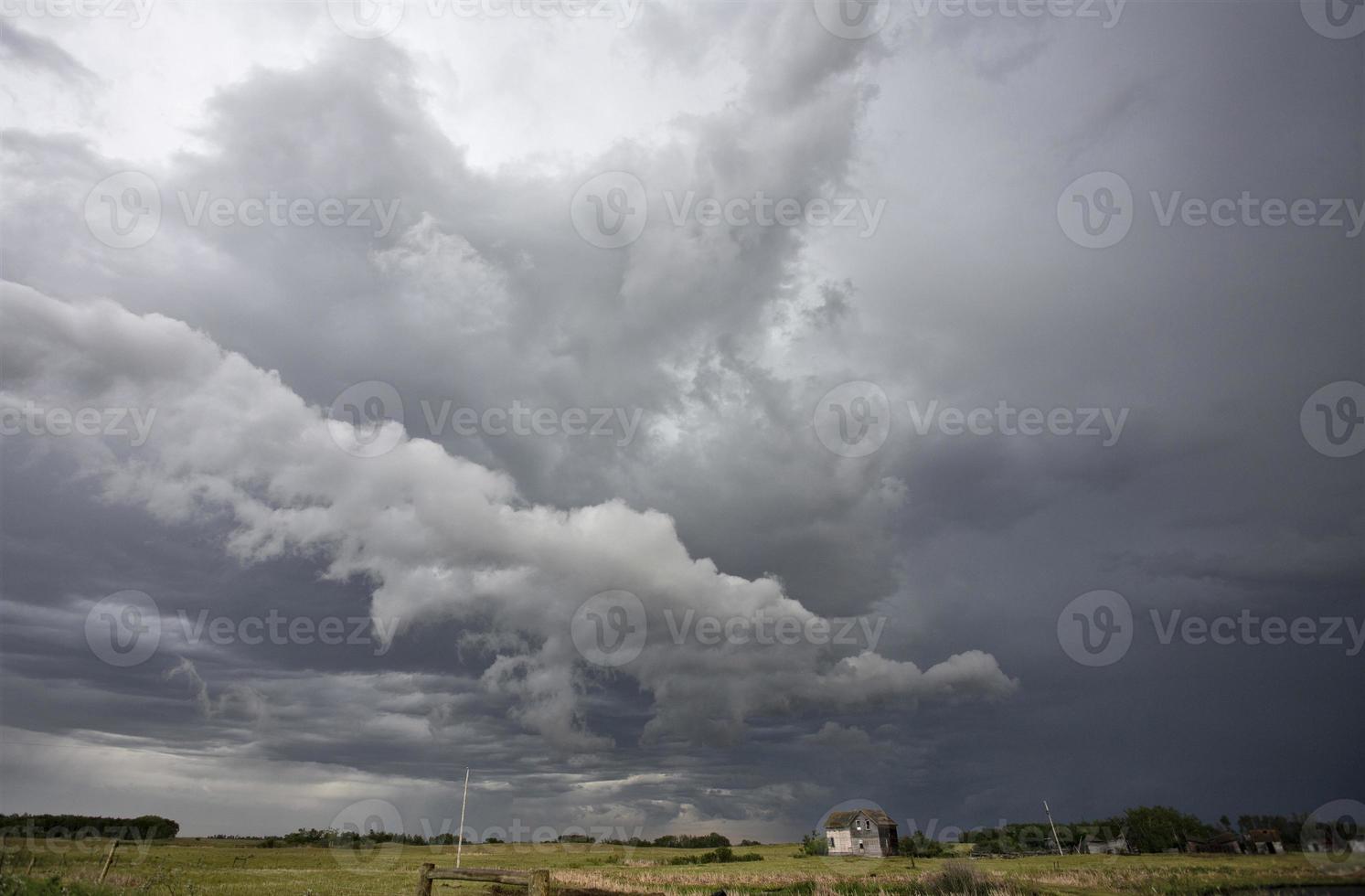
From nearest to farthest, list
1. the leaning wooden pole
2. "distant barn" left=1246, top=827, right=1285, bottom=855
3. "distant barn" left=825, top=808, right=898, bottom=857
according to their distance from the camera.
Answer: the leaning wooden pole
"distant barn" left=1246, top=827, right=1285, bottom=855
"distant barn" left=825, top=808, right=898, bottom=857

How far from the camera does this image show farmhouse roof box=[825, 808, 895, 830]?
105938 millimetres

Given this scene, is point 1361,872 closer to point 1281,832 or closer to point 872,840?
point 872,840

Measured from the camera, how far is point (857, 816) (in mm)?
107875

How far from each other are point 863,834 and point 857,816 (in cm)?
315

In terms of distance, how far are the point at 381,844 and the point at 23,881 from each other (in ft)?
596

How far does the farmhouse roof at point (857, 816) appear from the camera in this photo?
105938 millimetres

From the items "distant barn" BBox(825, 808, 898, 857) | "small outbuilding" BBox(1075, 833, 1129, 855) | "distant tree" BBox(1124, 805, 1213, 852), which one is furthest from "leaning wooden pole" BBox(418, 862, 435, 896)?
"distant tree" BBox(1124, 805, 1213, 852)

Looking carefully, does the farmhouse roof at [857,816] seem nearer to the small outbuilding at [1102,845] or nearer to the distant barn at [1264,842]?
the small outbuilding at [1102,845]

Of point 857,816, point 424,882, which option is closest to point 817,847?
point 857,816

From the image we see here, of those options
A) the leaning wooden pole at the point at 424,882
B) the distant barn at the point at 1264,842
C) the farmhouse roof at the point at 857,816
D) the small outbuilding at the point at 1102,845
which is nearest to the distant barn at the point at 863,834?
the farmhouse roof at the point at 857,816

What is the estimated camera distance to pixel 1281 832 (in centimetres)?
11744

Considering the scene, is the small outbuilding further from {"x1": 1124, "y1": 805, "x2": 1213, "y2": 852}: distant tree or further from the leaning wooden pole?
the leaning wooden pole

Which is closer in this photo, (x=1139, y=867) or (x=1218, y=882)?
(x=1218, y=882)

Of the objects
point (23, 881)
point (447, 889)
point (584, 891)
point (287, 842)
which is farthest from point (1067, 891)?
point (287, 842)
